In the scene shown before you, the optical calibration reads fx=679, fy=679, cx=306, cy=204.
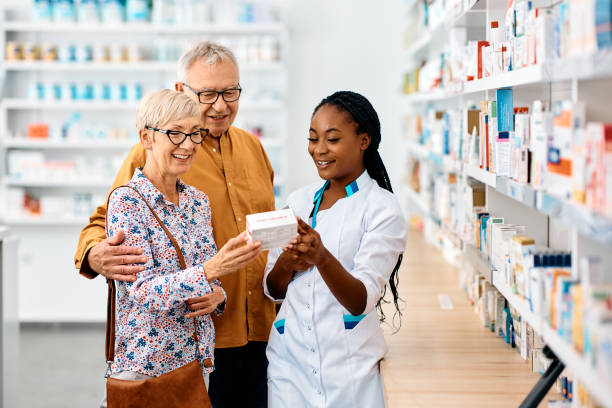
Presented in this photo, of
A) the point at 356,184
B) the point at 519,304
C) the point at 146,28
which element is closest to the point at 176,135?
the point at 356,184

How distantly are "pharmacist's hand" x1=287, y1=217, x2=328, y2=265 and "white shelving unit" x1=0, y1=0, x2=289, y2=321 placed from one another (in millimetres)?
4352

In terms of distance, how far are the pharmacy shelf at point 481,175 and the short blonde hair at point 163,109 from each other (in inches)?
42.3

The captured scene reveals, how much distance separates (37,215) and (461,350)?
192 inches

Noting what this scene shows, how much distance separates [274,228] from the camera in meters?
1.88

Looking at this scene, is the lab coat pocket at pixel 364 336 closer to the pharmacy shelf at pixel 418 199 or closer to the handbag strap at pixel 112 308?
the handbag strap at pixel 112 308

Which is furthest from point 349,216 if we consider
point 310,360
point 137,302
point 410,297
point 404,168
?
point 404,168

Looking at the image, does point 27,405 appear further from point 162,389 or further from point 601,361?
point 601,361

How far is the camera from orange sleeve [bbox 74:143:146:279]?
7.41ft

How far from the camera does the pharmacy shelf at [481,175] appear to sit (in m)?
2.43

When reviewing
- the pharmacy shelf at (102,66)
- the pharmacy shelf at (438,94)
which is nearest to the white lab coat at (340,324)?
the pharmacy shelf at (438,94)

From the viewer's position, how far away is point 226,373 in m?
2.59

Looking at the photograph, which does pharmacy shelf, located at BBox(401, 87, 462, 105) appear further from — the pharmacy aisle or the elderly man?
the elderly man

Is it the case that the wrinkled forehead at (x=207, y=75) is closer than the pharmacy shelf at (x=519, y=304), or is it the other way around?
the pharmacy shelf at (x=519, y=304)

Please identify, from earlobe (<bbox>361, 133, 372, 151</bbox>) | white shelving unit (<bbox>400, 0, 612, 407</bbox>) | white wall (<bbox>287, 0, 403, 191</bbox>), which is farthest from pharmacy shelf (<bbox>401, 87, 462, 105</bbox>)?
earlobe (<bbox>361, 133, 372, 151</bbox>)
